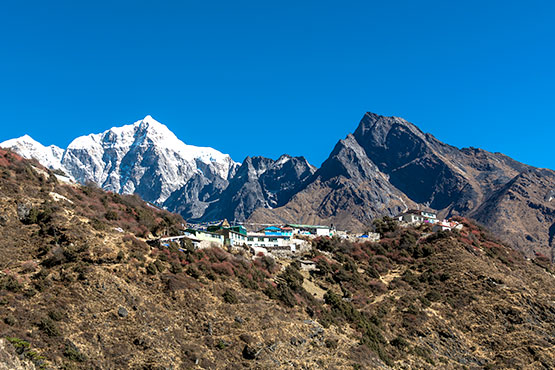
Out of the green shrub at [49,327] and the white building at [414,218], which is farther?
the white building at [414,218]

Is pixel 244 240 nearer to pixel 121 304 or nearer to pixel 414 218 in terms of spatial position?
pixel 121 304

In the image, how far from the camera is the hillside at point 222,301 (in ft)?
→ 147

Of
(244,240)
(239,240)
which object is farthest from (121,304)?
(244,240)

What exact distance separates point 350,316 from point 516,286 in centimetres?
3280

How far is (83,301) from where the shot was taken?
47.4 metres

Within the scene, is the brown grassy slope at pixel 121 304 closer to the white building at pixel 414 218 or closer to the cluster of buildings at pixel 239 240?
the cluster of buildings at pixel 239 240

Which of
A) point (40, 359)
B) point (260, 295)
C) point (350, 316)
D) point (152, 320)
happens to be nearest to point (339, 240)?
point (350, 316)

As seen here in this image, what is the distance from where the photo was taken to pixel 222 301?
187 feet

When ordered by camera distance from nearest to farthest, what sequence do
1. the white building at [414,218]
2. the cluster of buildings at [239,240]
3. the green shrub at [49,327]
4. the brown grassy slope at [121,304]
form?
the green shrub at [49,327] → the brown grassy slope at [121,304] → the cluster of buildings at [239,240] → the white building at [414,218]

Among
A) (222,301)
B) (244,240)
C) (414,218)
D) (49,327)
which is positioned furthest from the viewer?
(414,218)

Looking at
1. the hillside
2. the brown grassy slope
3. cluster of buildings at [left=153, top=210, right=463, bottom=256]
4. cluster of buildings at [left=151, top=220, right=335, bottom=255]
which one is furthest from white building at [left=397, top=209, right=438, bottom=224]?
the brown grassy slope

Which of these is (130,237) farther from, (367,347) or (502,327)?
(502,327)

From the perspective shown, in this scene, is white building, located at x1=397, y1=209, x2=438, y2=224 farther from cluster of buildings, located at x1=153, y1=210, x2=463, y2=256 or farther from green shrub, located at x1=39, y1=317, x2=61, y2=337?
green shrub, located at x1=39, y1=317, x2=61, y2=337

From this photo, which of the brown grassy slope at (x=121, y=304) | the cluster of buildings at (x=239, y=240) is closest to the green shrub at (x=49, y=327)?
the brown grassy slope at (x=121, y=304)
